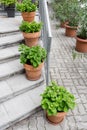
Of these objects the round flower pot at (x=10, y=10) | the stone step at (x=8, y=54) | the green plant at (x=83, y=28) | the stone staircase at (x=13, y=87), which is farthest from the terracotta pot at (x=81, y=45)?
the stone step at (x=8, y=54)

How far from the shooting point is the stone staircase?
117 inches

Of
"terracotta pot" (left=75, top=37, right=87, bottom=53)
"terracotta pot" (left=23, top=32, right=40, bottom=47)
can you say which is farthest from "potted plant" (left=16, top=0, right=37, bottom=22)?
"terracotta pot" (left=75, top=37, right=87, bottom=53)

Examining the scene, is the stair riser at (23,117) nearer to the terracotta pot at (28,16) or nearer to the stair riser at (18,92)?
the stair riser at (18,92)

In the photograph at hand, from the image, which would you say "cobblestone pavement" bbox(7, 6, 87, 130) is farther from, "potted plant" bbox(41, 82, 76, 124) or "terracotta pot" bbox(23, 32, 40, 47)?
"terracotta pot" bbox(23, 32, 40, 47)

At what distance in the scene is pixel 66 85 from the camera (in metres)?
4.05

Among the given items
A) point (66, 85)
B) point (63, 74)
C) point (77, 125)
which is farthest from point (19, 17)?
point (77, 125)

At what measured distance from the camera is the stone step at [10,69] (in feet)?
11.1

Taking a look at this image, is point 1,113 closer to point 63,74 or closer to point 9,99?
point 9,99

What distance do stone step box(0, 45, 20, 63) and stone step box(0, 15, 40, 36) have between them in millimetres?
418

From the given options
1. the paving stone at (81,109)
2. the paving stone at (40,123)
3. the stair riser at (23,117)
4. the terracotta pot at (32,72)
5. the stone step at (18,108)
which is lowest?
the paving stone at (81,109)

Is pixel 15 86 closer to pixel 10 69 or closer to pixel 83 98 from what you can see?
pixel 10 69

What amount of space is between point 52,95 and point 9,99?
0.74 metres

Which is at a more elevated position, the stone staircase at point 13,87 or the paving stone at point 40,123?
the stone staircase at point 13,87

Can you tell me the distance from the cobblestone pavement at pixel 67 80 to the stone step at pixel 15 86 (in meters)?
0.44
